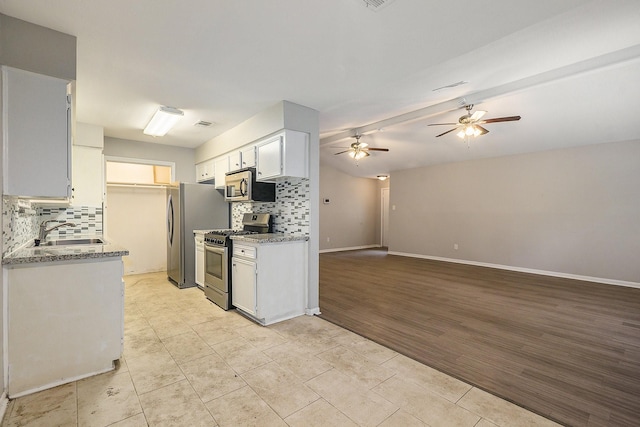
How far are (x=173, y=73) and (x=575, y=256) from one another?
287 inches

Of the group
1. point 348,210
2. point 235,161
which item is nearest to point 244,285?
point 235,161

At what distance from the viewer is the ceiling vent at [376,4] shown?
170 centimetres

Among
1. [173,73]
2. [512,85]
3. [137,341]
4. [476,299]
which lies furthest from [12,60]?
[476,299]

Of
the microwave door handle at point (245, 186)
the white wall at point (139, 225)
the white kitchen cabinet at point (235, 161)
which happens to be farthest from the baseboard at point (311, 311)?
the white wall at point (139, 225)

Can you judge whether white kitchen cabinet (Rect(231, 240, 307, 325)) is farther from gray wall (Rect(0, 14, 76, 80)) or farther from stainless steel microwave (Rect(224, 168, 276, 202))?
gray wall (Rect(0, 14, 76, 80))

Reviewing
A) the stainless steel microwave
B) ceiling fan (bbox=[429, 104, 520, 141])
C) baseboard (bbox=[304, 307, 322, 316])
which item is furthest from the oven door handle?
ceiling fan (bbox=[429, 104, 520, 141])

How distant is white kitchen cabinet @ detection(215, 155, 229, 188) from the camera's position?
4562 mm

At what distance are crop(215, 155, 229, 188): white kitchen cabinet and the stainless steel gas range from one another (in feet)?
2.72

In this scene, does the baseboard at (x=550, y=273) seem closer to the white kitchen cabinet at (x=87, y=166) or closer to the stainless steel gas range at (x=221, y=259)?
the stainless steel gas range at (x=221, y=259)

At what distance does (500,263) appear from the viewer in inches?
257

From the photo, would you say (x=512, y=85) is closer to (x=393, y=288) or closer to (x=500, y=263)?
(x=393, y=288)

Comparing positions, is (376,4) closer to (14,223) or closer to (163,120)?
(163,120)

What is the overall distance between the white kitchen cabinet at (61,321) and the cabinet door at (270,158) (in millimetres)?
1825

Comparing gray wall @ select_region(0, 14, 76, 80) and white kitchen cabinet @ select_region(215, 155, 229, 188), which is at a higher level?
gray wall @ select_region(0, 14, 76, 80)
